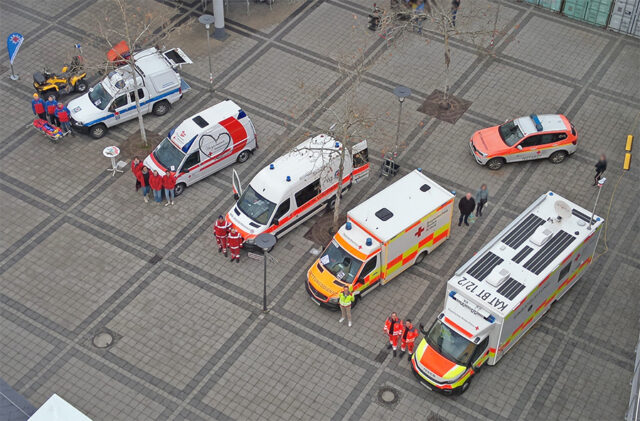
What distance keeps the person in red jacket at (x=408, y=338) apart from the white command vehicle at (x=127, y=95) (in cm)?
1474

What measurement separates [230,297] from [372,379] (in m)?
5.77

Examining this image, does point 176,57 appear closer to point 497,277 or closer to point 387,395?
point 387,395

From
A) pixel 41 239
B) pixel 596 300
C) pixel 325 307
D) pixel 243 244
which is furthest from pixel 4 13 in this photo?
pixel 596 300

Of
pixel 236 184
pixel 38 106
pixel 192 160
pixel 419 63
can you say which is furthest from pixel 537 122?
pixel 38 106

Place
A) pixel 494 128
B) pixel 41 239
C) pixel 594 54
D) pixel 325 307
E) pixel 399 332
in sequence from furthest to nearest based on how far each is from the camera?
pixel 594 54 → pixel 494 128 → pixel 41 239 → pixel 325 307 → pixel 399 332

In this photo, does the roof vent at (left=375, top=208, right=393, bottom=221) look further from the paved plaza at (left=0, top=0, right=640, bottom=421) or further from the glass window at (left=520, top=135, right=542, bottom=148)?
the glass window at (left=520, top=135, right=542, bottom=148)

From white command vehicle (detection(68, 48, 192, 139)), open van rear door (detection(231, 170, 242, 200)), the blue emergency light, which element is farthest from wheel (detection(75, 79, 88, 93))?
the blue emergency light

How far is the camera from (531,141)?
33.9m

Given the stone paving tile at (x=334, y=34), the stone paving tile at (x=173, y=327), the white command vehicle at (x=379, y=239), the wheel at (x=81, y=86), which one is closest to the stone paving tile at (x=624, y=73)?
the stone paving tile at (x=334, y=34)

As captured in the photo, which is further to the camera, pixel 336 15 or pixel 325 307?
pixel 336 15

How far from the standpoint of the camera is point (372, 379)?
1094 inches

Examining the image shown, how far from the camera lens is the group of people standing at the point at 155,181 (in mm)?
32281

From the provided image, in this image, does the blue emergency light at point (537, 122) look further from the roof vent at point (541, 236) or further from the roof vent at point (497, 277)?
the roof vent at point (497, 277)

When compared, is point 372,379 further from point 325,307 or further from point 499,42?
point 499,42
